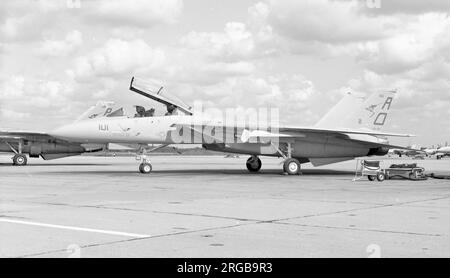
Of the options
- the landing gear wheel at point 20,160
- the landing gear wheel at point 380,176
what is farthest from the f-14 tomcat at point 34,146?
the landing gear wheel at point 380,176

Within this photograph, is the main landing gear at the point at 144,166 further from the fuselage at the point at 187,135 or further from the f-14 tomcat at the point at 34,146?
the f-14 tomcat at the point at 34,146

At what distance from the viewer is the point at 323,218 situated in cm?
785

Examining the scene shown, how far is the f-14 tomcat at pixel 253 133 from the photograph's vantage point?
64.0ft

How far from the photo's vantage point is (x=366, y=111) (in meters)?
22.6

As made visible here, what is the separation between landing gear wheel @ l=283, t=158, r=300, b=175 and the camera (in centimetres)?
2083

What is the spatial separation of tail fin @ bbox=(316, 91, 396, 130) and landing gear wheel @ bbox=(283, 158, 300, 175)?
3275 millimetres

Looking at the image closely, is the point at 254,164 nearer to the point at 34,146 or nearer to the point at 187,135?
the point at 187,135

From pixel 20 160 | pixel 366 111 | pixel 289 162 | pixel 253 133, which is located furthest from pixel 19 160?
pixel 366 111

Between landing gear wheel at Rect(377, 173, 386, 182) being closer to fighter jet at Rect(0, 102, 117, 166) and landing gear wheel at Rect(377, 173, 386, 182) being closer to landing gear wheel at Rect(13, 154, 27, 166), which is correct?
fighter jet at Rect(0, 102, 117, 166)

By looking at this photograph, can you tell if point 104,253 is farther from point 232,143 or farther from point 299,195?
point 232,143

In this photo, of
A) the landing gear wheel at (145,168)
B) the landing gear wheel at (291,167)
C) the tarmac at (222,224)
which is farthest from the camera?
the landing gear wheel at (291,167)

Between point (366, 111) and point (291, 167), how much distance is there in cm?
447
